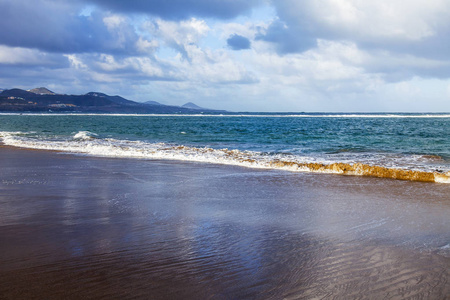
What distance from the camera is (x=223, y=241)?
4.62 m

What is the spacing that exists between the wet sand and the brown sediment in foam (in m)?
0.85

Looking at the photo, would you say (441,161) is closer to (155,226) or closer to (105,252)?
(155,226)

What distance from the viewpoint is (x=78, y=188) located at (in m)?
8.05

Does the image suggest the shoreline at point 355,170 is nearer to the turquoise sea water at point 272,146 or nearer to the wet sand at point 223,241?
the turquoise sea water at point 272,146

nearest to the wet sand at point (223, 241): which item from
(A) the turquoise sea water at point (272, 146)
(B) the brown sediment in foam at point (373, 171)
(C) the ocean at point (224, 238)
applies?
(C) the ocean at point (224, 238)

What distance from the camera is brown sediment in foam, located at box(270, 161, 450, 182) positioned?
9.34m

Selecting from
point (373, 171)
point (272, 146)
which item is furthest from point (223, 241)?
point (272, 146)

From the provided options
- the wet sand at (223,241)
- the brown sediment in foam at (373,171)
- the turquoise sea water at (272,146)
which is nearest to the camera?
the wet sand at (223,241)

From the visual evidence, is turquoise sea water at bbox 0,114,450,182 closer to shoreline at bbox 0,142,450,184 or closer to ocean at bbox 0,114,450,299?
shoreline at bbox 0,142,450,184

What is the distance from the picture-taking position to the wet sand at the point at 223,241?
11.1ft

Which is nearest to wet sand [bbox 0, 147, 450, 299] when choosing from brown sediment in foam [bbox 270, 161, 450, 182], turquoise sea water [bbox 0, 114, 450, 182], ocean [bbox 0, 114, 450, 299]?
ocean [bbox 0, 114, 450, 299]

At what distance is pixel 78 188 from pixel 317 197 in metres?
5.22

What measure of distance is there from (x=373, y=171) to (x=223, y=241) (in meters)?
7.05

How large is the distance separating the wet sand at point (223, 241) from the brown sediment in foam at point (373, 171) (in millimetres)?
851
